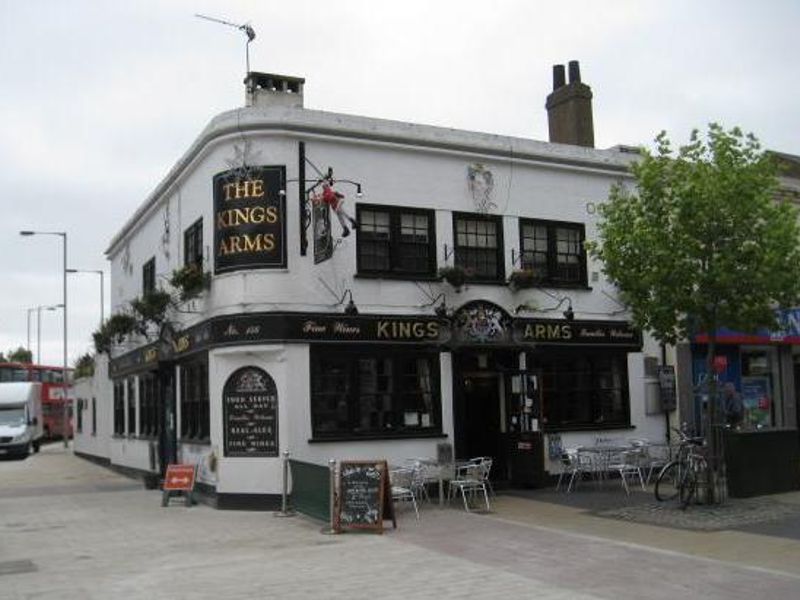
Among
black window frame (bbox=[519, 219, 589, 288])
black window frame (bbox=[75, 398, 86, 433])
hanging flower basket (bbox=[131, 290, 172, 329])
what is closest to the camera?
black window frame (bbox=[519, 219, 589, 288])

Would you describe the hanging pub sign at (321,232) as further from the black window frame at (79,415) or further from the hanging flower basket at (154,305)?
the black window frame at (79,415)

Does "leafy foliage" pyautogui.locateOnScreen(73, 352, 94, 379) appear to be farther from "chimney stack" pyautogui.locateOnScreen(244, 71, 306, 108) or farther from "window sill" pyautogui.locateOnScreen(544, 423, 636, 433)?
"window sill" pyautogui.locateOnScreen(544, 423, 636, 433)

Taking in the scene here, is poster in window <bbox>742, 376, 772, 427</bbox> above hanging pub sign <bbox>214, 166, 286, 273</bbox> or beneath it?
beneath

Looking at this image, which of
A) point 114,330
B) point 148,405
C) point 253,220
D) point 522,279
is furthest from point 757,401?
point 114,330

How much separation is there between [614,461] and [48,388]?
43.1 meters

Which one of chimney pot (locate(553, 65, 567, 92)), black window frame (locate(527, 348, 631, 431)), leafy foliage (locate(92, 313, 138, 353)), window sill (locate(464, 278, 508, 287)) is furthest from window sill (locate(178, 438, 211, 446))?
chimney pot (locate(553, 65, 567, 92))

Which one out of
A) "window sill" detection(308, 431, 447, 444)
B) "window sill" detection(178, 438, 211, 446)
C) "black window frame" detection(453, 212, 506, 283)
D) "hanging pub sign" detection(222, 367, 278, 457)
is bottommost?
"window sill" detection(178, 438, 211, 446)

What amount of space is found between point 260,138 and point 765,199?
340 inches

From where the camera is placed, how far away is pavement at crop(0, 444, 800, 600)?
9.17 metres

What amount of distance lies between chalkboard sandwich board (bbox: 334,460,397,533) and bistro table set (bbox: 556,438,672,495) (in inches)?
213

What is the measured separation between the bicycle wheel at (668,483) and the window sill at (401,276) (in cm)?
548

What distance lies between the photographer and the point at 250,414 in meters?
16.0

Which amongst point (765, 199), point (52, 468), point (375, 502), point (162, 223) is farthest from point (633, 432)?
point (52, 468)

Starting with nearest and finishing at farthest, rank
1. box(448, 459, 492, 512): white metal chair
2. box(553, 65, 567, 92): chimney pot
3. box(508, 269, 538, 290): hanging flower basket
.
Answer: box(448, 459, 492, 512): white metal chair
box(508, 269, 538, 290): hanging flower basket
box(553, 65, 567, 92): chimney pot
